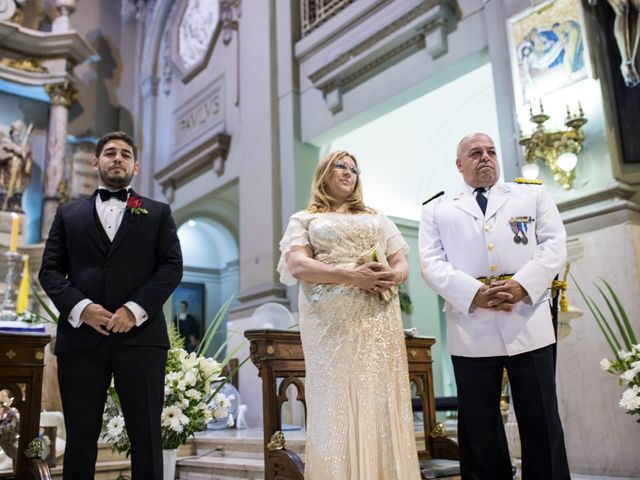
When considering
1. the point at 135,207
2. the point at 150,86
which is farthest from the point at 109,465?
the point at 150,86

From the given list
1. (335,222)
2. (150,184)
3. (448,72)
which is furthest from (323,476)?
(150,184)

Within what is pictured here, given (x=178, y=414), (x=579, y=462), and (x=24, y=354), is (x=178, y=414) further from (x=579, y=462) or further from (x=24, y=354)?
(x=579, y=462)

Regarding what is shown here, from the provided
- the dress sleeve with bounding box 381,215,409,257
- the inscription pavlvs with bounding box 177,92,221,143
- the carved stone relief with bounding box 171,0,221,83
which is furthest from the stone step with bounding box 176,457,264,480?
the carved stone relief with bounding box 171,0,221,83

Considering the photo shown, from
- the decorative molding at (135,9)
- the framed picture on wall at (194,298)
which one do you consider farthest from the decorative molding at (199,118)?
the framed picture on wall at (194,298)

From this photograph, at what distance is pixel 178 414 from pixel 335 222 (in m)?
1.18

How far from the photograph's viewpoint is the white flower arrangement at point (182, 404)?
3.00m

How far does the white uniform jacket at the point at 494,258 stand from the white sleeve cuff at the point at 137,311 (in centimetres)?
111

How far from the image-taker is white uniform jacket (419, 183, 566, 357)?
238cm

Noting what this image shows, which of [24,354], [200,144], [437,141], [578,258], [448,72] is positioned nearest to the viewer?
[24,354]

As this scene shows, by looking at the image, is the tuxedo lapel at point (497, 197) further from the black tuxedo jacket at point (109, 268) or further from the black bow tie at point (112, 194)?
the black bow tie at point (112, 194)

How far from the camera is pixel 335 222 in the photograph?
2.73 meters

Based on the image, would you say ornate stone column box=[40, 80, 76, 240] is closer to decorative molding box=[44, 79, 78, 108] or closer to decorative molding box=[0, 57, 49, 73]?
decorative molding box=[44, 79, 78, 108]

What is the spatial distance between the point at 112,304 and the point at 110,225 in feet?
1.11

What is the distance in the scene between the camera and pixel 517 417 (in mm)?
2367
